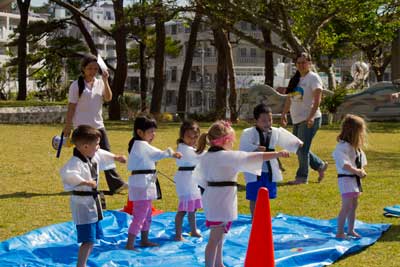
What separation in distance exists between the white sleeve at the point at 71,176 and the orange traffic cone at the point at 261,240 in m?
1.30

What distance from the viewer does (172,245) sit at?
6.60 meters

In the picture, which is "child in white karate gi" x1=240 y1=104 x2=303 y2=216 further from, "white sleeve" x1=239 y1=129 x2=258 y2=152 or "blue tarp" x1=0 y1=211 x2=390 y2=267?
"blue tarp" x1=0 y1=211 x2=390 y2=267

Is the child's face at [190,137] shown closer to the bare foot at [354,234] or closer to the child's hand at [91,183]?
the child's hand at [91,183]

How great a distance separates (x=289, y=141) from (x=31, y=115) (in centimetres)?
2155

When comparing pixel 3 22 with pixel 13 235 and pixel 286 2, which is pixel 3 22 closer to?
pixel 286 2

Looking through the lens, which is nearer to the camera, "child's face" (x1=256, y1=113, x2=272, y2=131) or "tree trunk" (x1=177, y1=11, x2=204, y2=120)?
"child's face" (x1=256, y1=113, x2=272, y2=131)

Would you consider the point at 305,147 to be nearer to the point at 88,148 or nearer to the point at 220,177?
the point at 220,177

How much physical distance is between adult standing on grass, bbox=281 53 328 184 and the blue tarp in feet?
8.92

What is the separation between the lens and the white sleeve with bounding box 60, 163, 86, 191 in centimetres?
537

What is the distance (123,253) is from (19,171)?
19.9 feet

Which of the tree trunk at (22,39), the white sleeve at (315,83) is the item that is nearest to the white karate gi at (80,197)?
the white sleeve at (315,83)

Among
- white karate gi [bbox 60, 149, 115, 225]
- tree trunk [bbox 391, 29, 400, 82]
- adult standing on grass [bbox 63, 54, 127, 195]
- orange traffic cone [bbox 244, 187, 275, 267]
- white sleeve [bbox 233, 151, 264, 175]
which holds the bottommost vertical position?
orange traffic cone [bbox 244, 187, 275, 267]

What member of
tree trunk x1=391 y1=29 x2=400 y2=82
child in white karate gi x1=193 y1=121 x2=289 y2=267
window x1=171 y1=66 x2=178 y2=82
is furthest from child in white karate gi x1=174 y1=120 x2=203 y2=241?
window x1=171 y1=66 x2=178 y2=82

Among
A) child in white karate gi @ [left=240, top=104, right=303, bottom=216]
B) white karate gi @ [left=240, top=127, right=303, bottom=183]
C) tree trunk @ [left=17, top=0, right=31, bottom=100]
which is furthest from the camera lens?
tree trunk @ [left=17, top=0, right=31, bottom=100]
